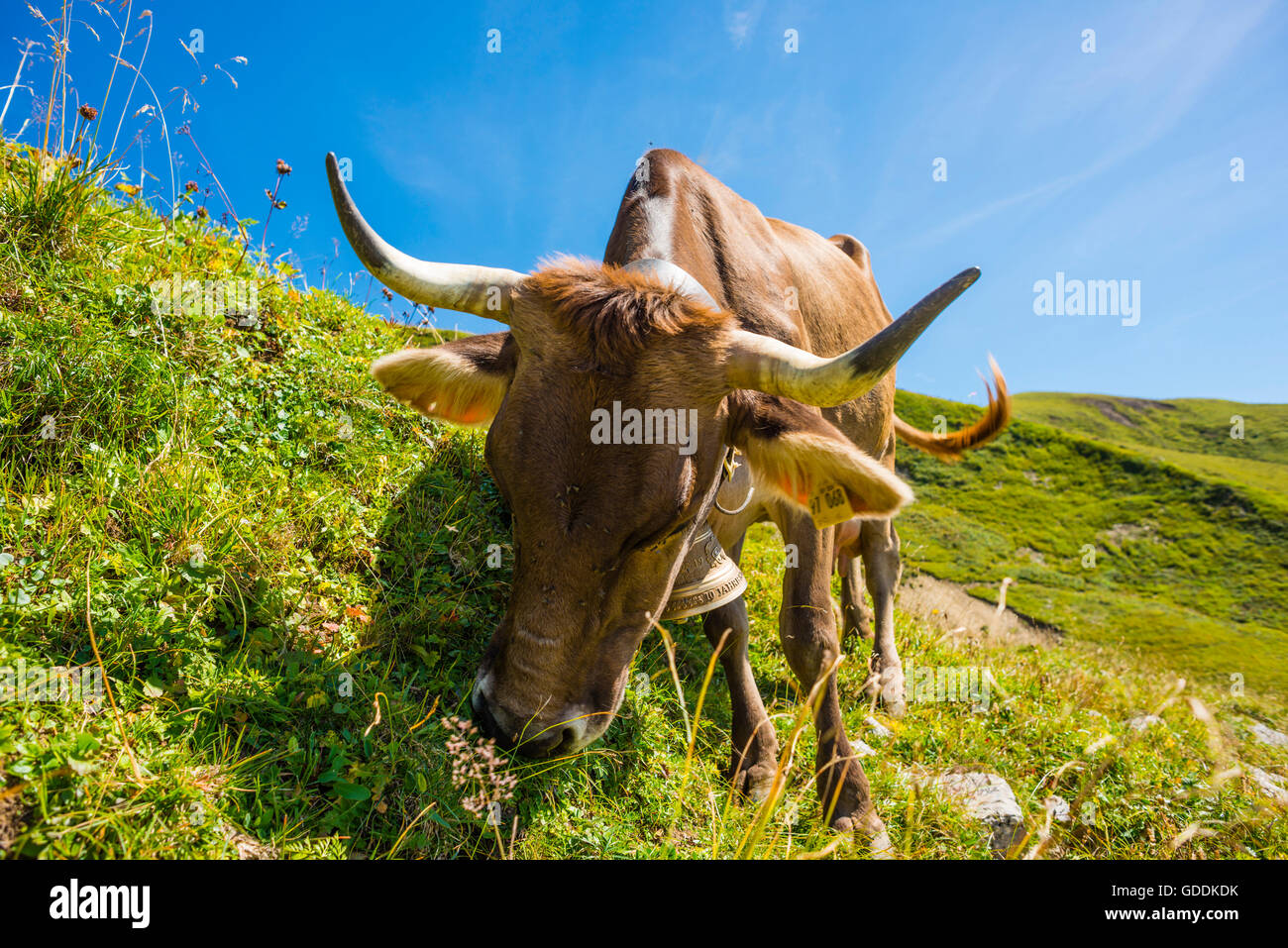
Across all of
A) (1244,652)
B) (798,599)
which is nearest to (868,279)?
(798,599)

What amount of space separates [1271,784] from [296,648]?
7663 mm

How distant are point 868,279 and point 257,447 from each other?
6398 millimetres

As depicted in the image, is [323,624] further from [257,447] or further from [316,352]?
[316,352]

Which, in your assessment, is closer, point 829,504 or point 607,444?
point 607,444

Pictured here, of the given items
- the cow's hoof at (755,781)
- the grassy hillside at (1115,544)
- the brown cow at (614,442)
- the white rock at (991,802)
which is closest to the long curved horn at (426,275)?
the brown cow at (614,442)

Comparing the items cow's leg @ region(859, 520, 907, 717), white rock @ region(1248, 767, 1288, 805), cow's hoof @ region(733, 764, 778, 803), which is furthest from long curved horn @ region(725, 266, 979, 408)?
white rock @ region(1248, 767, 1288, 805)

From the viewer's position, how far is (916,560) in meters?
12.8

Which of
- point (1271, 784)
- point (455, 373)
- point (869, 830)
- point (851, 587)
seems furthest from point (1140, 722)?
point (455, 373)

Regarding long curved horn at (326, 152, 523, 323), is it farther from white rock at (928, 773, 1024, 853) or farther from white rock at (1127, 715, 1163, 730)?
white rock at (1127, 715, 1163, 730)

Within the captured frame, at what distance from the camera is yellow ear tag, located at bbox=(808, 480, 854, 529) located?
2.87 m

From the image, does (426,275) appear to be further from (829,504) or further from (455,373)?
(829,504)

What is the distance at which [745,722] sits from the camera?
3787 millimetres

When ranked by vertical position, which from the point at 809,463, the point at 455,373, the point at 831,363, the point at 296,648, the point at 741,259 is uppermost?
the point at 741,259

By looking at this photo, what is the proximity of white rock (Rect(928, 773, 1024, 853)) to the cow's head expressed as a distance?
230 centimetres
